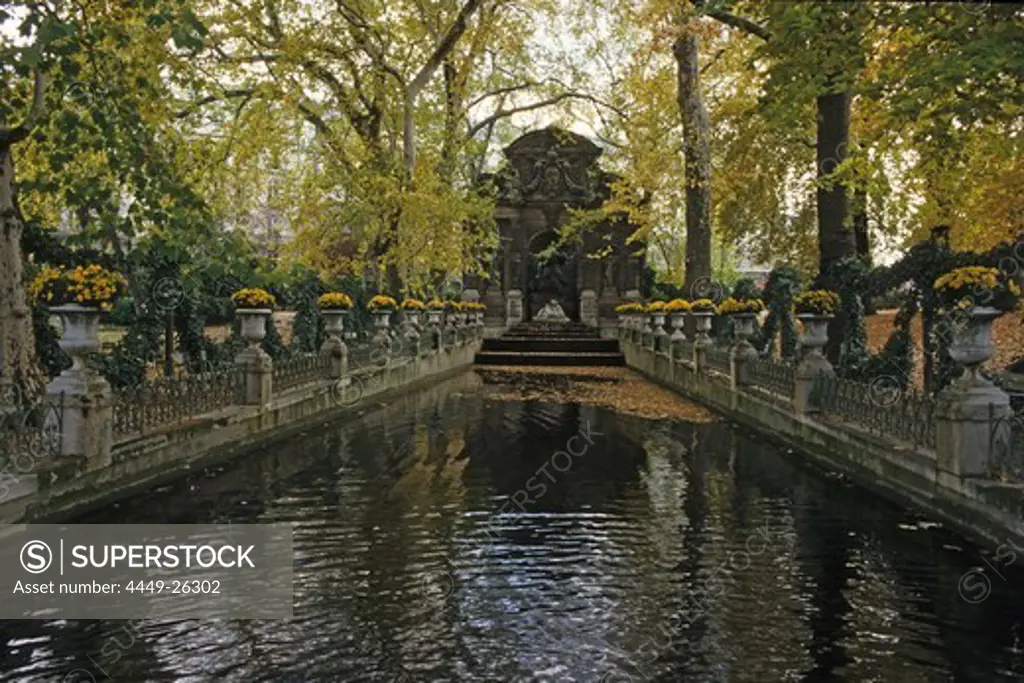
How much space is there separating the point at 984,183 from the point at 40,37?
1620 centimetres

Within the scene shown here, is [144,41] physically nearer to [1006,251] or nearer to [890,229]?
[1006,251]

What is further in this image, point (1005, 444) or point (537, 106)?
point (537, 106)

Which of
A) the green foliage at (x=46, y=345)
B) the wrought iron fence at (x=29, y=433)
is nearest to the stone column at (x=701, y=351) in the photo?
the green foliage at (x=46, y=345)

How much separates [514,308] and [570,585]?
42.8 metres

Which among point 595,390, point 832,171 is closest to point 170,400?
point 832,171

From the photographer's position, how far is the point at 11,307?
11250 millimetres

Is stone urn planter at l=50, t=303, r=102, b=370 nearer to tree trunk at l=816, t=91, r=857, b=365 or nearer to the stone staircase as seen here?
tree trunk at l=816, t=91, r=857, b=365

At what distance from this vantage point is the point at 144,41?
45.6 feet

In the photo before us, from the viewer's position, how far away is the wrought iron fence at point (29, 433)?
887 centimetres

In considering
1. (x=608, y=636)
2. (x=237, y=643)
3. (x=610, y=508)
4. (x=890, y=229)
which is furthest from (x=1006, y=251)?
(x=890, y=229)

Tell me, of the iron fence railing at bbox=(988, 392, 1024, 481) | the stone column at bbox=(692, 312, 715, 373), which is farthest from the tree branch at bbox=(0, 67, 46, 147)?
the stone column at bbox=(692, 312, 715, 373)

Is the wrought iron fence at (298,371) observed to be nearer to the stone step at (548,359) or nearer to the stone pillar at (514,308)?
the stone step at (548,359)

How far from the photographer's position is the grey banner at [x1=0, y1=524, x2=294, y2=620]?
6.45m

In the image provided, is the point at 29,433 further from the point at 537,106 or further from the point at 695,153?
the point at 537,106
